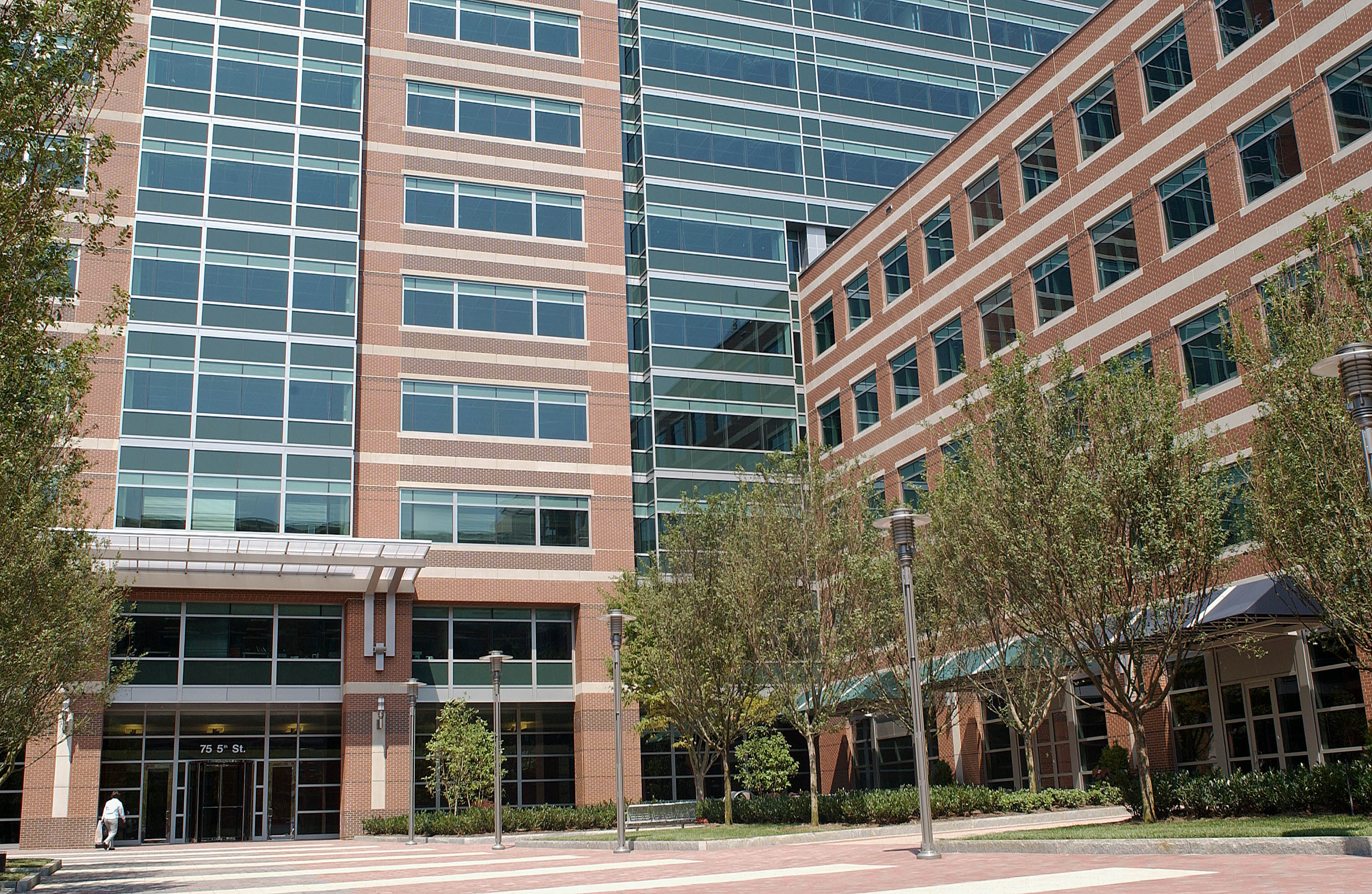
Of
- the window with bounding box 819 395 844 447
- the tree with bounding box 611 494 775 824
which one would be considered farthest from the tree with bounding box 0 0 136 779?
the window with bounding box 819 395 844 447

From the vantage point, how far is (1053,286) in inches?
1358

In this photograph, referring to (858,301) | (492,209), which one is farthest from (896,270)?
(492,209)

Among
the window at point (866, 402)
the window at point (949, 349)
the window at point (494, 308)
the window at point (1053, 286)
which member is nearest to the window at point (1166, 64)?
the window at point (1053, 286)

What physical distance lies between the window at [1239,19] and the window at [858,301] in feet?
54.7

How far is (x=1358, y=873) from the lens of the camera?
36.3 ft

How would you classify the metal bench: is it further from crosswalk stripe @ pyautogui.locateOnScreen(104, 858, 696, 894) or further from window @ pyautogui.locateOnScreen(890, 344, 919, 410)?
window @ pyautogui.locateOnScreen(890, 344, 919, 410)

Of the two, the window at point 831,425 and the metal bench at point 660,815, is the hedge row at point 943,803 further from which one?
the window at point 831,425

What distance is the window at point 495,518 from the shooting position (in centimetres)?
4134

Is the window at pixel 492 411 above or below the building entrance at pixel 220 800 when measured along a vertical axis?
above

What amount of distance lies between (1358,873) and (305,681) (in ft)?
113

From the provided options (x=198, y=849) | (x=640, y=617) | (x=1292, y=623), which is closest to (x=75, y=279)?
(x=198, y=849)

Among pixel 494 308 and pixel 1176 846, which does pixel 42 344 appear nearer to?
pixel 1176 846

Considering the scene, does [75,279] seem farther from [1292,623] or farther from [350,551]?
[1292,623]

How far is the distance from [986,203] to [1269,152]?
11104 millimetres
